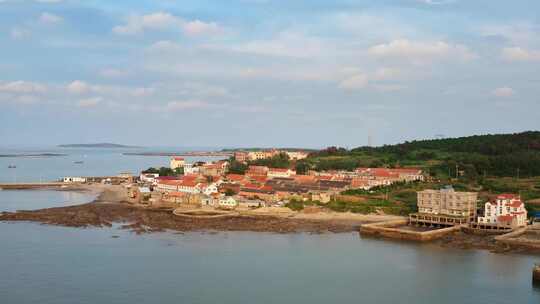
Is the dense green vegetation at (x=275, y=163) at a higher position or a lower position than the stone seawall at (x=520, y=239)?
higher

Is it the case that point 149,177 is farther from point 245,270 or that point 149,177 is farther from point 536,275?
point 536,275

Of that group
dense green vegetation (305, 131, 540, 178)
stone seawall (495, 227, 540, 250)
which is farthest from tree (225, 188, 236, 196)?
stone seawall (495, 227, 540, 250)

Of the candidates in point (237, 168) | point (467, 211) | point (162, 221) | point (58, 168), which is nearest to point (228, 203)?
point (162, 221)

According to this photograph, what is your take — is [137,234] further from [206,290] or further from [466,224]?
[466,224]

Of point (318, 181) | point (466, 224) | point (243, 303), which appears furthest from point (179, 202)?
point (243, 303)

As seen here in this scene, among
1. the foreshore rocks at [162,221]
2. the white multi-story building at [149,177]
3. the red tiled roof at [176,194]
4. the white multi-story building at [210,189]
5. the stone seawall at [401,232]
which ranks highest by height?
the white multi-story building at [149,177]

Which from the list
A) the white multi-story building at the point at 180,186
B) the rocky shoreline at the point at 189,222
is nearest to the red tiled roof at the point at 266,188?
the white multi-story building at the point at 180,186

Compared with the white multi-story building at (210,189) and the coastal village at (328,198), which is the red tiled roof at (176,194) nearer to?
the coastal village at (328,198)
